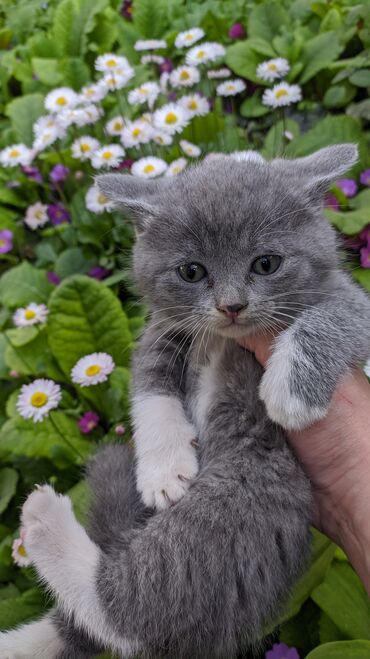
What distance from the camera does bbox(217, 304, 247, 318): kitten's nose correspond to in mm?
1690

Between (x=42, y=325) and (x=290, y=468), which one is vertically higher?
(x=42, y=325)

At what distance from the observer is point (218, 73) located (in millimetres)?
3684

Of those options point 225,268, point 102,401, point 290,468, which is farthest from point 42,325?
point 290,468

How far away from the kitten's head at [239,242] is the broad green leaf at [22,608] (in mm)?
1273

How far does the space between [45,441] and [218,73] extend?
2544 millimetres

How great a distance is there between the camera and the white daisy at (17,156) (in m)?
3.48

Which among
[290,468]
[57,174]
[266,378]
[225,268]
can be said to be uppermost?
[57,174]

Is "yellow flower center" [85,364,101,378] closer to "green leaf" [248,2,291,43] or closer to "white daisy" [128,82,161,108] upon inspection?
"white daisy" [128,82,161,108]

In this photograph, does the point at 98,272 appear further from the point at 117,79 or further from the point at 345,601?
the point at 345,601

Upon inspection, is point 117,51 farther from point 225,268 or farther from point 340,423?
point 340,423

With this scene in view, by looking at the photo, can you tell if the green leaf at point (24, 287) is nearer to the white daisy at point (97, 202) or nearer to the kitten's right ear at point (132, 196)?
the white daisy at point (97, 202)

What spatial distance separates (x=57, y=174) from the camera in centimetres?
364

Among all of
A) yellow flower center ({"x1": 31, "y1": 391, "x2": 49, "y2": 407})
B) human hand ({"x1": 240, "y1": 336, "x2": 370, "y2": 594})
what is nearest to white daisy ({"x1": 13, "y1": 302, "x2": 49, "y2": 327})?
yellow flower center ({"x1": 31, "y1": 391, "x2": 49, "y2": 407})

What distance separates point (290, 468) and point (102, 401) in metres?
1.21
